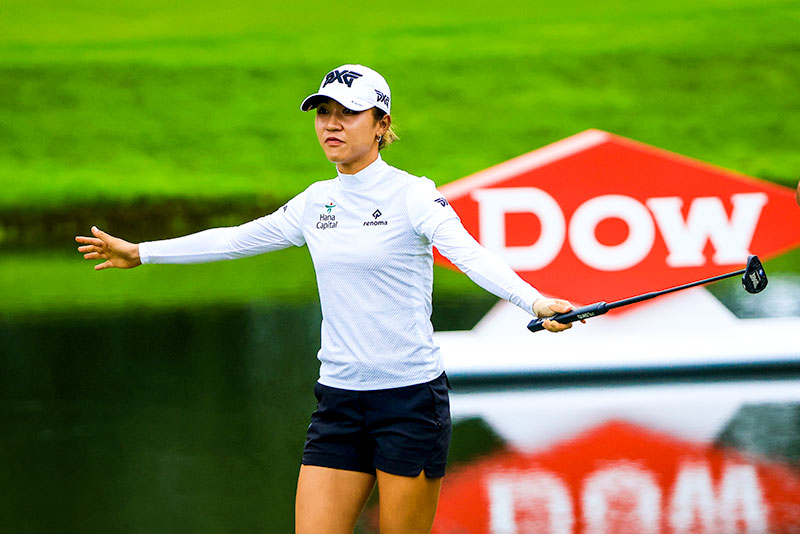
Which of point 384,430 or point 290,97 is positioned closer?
point 384,430

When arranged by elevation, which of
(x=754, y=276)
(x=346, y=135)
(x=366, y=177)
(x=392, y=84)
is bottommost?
(x=754, y=276)

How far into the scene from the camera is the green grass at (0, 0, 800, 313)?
22109mm

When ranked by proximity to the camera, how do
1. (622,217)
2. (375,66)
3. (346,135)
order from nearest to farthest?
(346,135) → (622,217) → (375,66)

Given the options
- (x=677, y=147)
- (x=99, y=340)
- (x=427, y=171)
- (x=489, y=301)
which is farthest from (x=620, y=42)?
(x=99, y=340)

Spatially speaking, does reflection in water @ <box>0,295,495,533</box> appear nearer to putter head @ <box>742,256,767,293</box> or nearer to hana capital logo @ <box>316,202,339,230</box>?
hana capital logo @ <box>316,202,339,230</box>

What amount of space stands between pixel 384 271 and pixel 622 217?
4.86 metres

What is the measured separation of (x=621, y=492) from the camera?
18.5 ft

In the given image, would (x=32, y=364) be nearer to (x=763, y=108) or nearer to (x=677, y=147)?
(x=677, y=147)

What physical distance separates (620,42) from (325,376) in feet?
73.2

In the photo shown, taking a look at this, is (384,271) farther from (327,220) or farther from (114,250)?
(114,250)

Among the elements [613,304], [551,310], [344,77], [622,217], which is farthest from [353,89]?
[622,217]

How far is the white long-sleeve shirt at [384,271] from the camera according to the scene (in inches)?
134

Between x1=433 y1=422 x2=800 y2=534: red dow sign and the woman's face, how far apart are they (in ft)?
7.08

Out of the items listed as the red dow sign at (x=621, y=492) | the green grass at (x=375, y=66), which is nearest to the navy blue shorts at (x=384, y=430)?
the red dow sign at (x=621, y=492)
